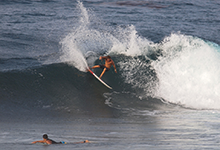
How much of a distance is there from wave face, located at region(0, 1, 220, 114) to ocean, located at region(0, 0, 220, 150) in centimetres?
4

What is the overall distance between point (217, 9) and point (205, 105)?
21.9m

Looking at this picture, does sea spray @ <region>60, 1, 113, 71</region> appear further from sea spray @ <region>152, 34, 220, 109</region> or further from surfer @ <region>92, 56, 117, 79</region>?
sea spray @ <region>152, 34, 220, 109</region>

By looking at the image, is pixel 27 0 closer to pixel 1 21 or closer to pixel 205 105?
pixel 1 21

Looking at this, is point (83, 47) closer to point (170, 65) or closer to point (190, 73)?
point (170, 65)

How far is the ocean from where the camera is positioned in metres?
7.09

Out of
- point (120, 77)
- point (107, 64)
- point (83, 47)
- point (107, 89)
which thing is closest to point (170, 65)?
point (120, 77)

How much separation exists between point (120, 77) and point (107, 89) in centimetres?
119

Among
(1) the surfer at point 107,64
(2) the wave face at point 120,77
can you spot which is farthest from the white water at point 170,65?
(1) the surfer at point 107,64

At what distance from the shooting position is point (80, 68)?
12.6m

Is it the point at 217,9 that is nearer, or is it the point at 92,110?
the point at 92,110

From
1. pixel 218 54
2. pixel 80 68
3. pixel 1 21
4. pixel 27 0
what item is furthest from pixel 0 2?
pixel 218 54

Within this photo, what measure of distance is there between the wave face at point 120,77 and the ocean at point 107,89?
0.04 m

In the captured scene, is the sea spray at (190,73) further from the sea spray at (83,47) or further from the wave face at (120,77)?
the sea spray at (83,47)

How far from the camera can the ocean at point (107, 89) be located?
279 inches
